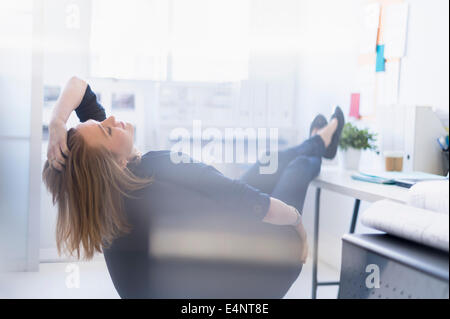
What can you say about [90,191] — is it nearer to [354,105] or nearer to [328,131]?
[328,131]

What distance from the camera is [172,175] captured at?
0.80m

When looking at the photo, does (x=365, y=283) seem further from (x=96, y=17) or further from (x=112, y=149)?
(x=96, y=17)

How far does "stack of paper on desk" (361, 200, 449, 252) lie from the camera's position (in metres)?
0.59

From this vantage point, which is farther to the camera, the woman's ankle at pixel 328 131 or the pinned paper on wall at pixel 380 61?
the pinned paper on wall at pixel 380 61

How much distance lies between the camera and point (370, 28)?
57.5 inches

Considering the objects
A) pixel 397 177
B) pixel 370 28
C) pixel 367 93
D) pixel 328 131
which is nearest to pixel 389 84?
pixel 367 93

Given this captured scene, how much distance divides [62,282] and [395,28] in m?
1.14

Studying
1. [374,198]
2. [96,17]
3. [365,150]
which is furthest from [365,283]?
[365,150]

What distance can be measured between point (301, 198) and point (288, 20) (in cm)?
38

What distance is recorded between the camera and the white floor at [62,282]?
2.66 feet

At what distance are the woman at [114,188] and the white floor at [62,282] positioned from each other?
24 mm

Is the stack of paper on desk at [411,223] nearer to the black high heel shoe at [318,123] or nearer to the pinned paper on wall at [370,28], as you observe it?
the black high heel shoe at [318,123]

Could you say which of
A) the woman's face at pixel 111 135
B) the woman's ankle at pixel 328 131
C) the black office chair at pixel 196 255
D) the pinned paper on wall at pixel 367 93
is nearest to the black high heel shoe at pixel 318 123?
the woman's ankle at pixel 328 131

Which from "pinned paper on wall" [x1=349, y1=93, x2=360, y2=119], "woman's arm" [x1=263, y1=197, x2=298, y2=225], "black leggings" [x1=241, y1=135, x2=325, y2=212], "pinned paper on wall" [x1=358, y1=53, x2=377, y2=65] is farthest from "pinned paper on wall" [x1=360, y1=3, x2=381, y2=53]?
"woman's arm" [x1=263, y1=197, x2=298, y2=225]
